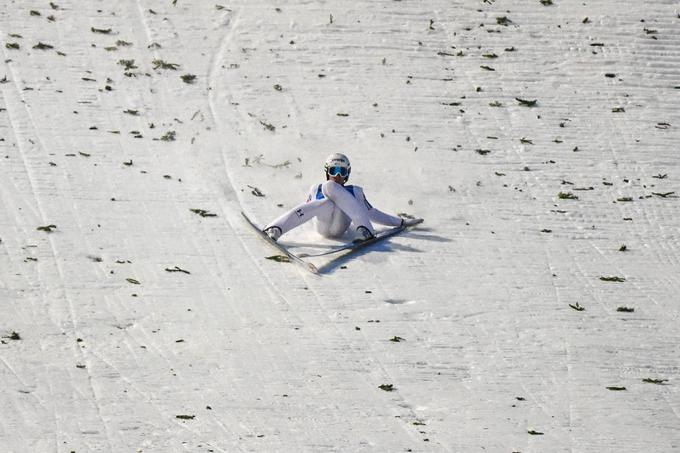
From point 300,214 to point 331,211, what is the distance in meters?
0.28

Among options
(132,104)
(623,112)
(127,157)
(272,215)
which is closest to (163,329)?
(272,215)

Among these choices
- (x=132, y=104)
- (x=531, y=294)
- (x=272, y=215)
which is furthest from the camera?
(x=132, y=104)

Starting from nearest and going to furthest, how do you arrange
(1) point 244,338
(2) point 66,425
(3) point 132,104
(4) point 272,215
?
1. (2) point 66,425
2. (1) point 244,338
3. (4) point 272,215
4. (3) point 132,104

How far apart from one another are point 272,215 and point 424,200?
1.48 m

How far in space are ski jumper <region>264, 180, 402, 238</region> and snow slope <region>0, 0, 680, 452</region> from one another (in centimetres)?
30

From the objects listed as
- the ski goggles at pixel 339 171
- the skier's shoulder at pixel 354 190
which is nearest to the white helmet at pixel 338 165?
the ski goggles at pixel 339 171

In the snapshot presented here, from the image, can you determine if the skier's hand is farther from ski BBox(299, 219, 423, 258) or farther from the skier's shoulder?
the skier's shoulder

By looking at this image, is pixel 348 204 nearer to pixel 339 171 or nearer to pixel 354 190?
pixel 354 190

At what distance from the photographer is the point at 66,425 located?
28.9 ft

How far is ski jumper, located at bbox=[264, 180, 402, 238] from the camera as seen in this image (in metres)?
11.9

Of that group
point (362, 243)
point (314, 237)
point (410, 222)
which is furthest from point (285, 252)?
point (410, 222)

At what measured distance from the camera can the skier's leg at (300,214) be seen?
38.8ft

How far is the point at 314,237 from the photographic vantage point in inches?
480

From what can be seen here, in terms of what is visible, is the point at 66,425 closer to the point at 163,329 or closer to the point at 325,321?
the point at 163,329
